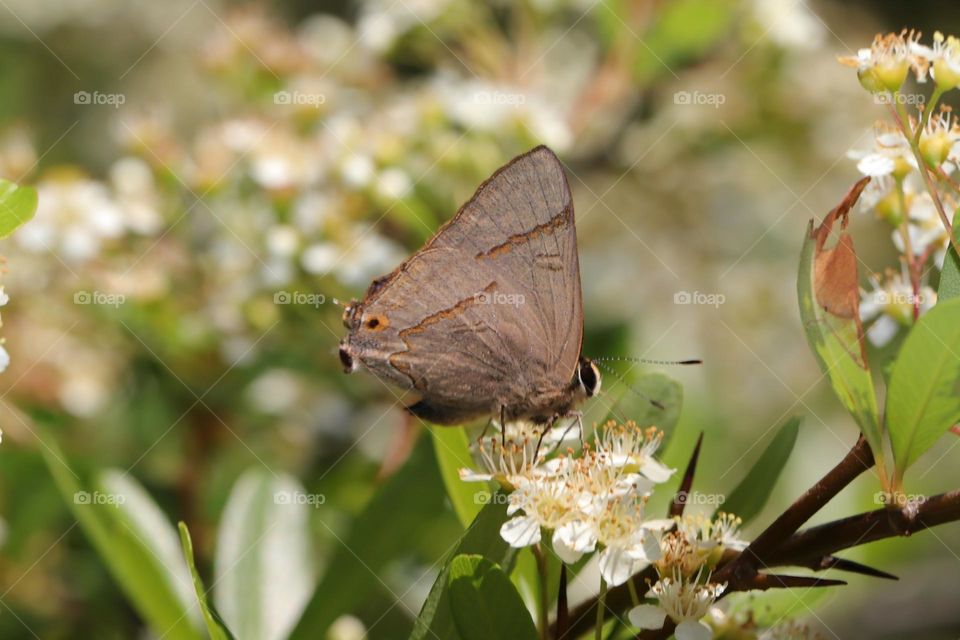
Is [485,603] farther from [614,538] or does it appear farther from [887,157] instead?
[887,157]

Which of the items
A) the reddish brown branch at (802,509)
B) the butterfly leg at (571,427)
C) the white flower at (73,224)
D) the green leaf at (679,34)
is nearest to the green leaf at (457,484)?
the butterfly leg at (571,427)

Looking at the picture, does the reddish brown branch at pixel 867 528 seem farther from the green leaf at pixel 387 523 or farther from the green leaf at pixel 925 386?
the green leaf at pixel 387 523

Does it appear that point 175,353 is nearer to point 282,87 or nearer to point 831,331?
point 282,87

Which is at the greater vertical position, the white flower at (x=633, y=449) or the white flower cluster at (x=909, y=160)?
the white flower cluster at (x=909, y=160)

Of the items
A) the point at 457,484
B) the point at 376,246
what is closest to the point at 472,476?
the point at 457,484

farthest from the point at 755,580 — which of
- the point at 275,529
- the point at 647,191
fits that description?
the point at 647,191

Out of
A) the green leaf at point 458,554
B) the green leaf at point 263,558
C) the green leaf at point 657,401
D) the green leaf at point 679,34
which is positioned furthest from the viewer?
the green leaf at point 679,34
